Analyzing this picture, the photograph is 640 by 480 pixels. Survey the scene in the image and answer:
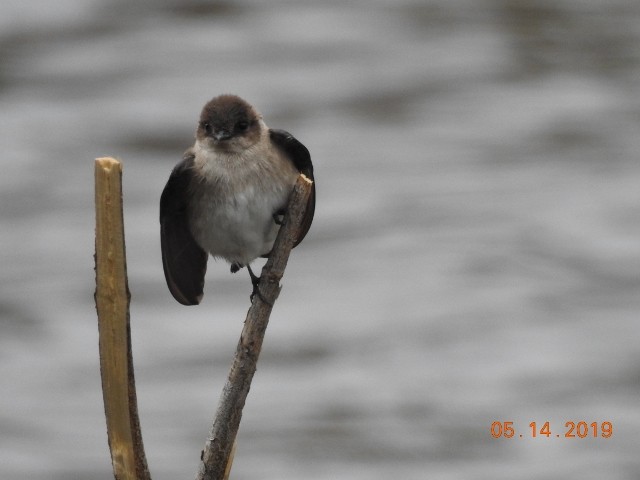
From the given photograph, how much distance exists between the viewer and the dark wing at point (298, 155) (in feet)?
15.4

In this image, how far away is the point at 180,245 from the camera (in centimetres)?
488

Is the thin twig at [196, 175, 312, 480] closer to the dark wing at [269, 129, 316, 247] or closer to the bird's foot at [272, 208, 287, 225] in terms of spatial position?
the dark wing at [269, 129, 316, 247]

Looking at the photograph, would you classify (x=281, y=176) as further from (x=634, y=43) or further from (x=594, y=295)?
(x=634, y=43)

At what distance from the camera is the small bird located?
16.0ft

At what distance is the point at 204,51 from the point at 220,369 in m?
5.75

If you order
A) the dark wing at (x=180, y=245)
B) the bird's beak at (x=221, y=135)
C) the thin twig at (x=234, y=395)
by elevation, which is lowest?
the thin twig at (x=234, y=395)

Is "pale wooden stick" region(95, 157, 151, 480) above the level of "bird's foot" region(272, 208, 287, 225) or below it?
below

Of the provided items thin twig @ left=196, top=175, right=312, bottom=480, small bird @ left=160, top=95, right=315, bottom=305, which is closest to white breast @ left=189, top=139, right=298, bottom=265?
small bird @ left=160, top=95, right=315, bottom=305

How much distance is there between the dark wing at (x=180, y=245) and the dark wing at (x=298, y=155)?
0.29 metres

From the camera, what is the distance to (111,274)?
140 inches
